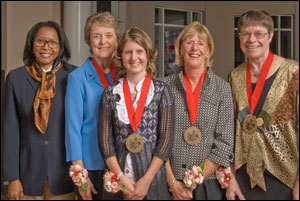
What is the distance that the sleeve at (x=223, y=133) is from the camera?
1421 millimetres

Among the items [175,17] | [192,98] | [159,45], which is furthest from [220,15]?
[192,98]

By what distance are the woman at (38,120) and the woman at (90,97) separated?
0.14m

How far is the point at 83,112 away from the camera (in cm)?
142

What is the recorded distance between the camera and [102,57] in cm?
144

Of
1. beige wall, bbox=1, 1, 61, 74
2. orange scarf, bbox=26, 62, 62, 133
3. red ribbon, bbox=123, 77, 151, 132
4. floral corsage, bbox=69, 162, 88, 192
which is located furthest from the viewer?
beige wall, bbox=1, 1, 61, 74

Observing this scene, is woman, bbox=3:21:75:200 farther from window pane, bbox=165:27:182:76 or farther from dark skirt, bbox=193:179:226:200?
dark skirt, bbox=193:179:226:200

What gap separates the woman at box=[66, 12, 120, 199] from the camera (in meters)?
1.41

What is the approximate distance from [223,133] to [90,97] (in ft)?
1.91

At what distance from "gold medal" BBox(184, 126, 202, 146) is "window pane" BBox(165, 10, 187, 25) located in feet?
1.61

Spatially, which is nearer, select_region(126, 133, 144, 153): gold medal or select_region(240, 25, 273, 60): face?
select_region(126, 133, 144, 153): gold medal

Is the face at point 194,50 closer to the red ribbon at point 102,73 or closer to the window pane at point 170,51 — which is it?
the window pane at point 170,51

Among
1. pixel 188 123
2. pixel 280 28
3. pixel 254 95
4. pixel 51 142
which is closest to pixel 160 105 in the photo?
pixel 188 123

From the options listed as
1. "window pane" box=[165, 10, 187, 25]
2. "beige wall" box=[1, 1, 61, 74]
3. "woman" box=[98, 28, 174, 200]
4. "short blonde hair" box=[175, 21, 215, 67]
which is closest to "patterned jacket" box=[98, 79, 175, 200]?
"woman" box=[98, 28, 174, 200]

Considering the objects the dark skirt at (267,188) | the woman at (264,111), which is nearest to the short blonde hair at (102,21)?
the woman at (264,111)
